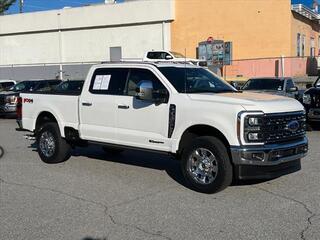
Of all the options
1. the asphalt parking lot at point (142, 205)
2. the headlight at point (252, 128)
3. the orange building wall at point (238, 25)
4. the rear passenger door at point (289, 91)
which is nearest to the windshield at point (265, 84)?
the rear passenger door at point (289, 91)

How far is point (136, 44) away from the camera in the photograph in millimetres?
40188

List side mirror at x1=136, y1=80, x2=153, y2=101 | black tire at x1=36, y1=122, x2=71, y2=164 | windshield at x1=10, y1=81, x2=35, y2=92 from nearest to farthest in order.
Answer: side mirror at x1=136, y1=80, x2=153, y2=101, black tire at x1=36, y1=122, x2=71, y2=164, windshield at x1=10, y1=81, x2=35, y2=92

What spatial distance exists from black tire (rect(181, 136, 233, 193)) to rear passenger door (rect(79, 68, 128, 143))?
1759 mm

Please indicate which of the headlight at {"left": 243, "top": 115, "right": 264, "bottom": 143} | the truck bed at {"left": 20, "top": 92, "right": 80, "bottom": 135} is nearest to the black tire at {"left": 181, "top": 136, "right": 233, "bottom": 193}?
the headlight at {"left": 243, "top": 115, "right": 264, "bottom": 143}

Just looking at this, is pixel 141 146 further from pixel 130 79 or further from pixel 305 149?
pixel 305 149

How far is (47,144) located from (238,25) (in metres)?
28.4

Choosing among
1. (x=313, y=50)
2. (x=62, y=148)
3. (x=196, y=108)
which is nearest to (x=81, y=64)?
(x=313, y=50)

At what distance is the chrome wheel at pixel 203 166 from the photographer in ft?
24.3

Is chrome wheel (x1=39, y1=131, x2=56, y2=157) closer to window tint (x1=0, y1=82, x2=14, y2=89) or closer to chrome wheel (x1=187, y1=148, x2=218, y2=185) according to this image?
chrome wheel (x1=187, y1=148, x2=218, y2=185)

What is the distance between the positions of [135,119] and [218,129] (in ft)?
5.58

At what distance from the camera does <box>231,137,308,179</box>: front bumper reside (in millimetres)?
6988

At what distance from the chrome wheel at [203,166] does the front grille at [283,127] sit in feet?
2.79

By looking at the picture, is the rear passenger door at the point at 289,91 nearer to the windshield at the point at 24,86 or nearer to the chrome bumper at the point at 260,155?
the chrome bumper at the point at 260,155

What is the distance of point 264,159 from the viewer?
23.1ft
